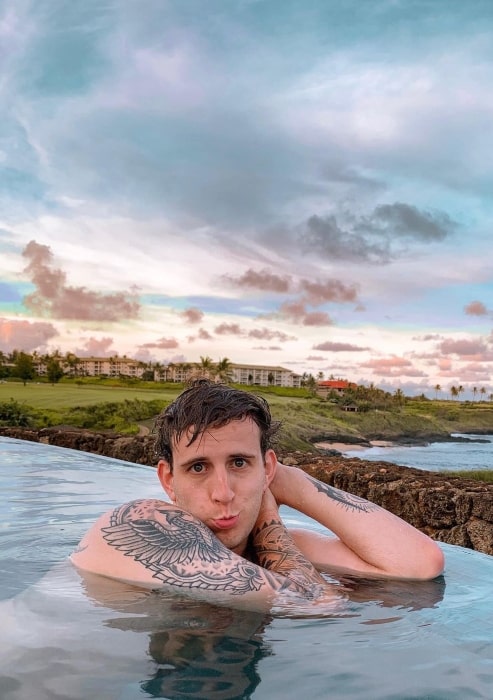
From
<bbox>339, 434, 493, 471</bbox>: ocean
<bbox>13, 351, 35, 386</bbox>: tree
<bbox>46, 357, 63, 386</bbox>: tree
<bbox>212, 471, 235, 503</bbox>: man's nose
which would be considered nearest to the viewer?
<bbox>212, 471, 235, 503</bbox>: man's nose

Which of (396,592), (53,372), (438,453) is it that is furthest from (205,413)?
→ (53,372)

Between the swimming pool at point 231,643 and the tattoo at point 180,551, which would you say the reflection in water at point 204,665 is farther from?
the tattoo at point 180,551

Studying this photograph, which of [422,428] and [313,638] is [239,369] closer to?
[422,428]

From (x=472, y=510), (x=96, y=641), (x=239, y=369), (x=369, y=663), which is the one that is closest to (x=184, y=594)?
(x=96, y=641)

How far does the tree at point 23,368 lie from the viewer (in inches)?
1972

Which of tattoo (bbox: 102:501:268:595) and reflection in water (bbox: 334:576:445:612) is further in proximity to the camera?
reflection in water (bbox: 334:576:445:612)

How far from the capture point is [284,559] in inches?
104

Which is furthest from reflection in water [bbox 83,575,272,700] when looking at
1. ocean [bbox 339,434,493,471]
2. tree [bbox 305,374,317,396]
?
tree [bbox 305,374,317,396]

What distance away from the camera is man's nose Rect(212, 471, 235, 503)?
2475mm

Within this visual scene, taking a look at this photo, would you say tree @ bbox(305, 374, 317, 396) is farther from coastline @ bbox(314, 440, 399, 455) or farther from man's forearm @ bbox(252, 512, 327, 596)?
man's forearm @ bbox(252, 512, 327, 596)

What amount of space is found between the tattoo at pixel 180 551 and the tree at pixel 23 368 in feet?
162

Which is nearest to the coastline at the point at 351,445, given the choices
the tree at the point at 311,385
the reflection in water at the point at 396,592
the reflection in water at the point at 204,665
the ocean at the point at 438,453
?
the ocean at the point at 438,453

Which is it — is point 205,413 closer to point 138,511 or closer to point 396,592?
point 138,511

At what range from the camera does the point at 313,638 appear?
2193 millimetres
